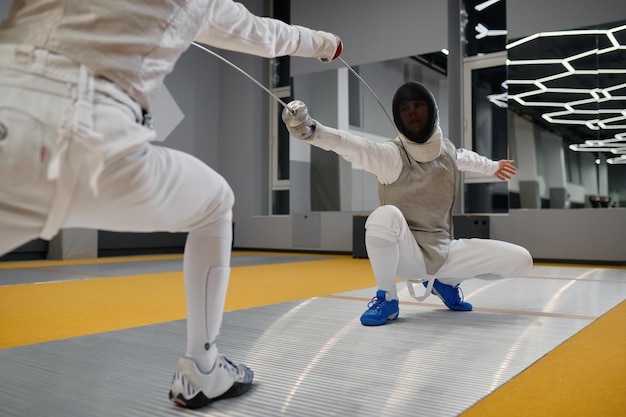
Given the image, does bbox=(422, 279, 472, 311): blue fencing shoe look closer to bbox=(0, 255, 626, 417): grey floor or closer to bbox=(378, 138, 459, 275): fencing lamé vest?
bbox=(0, 255, 626, 417): grey floor

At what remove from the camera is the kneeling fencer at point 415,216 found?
2.36 m

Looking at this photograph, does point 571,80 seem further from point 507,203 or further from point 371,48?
point 371,48

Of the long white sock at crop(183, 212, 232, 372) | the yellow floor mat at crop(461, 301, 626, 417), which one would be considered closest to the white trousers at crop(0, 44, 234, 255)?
the long white sock at crop(183, 212, 232, 372)

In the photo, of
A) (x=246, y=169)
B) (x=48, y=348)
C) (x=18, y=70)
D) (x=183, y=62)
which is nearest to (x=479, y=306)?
(x=48, y=348)

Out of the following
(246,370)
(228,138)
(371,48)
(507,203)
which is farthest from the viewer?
(228,138)

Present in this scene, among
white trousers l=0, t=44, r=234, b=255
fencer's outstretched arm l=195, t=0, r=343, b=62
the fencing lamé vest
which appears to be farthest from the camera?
the fencing lamé vest

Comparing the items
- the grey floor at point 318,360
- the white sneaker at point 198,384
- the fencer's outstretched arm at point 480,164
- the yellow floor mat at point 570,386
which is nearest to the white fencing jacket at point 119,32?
the white sneaker at point 198,384

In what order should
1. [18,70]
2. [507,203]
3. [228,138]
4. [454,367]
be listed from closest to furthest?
1. [18,70]
2. [454,367]
3. [507,203]
4. [228,138]

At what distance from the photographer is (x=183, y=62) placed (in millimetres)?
8359

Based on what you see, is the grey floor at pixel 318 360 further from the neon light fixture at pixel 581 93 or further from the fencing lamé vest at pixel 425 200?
the neon light fixture at pixel 581 93

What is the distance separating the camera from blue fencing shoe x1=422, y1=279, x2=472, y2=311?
2.72m

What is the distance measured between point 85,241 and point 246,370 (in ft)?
18.6

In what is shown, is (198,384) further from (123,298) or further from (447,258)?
(123,298)

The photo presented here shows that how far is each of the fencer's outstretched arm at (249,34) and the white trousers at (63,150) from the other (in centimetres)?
29
